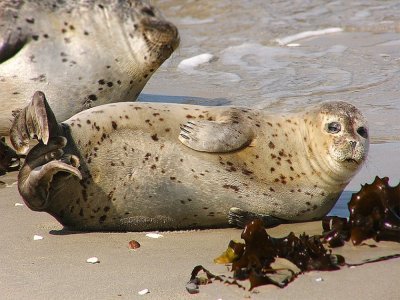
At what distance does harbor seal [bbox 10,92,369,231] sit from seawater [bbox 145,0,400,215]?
356 mm

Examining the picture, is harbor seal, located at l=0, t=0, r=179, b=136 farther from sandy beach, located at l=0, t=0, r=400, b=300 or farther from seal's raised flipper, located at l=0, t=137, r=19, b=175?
sandy beach, located at l=0, t=0, r=400, b=300

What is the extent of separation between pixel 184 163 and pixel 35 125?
2.37 feet

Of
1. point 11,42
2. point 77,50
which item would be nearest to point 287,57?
point 77,50

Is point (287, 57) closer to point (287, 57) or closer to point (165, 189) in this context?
point (287, 57)

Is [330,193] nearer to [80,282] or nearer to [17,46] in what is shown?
[80,282]

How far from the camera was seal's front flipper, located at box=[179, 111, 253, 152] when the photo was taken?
16.4 feet

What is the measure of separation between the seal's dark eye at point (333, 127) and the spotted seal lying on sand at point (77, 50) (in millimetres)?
1627

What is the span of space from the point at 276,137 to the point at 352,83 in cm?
331

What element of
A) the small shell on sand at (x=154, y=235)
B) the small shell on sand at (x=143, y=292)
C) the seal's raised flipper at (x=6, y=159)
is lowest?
the seal's raised flipper at (x=6, y=159)

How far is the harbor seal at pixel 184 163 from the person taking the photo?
4.89 meters

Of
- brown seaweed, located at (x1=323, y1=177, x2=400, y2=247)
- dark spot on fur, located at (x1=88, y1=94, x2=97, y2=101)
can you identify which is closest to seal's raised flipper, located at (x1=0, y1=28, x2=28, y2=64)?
dark spot on fur, located at (x1=88, y1=94, x2=97, y2=101)

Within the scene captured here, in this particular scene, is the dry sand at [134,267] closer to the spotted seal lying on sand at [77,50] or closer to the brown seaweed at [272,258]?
the brown seaweed at [272,258]

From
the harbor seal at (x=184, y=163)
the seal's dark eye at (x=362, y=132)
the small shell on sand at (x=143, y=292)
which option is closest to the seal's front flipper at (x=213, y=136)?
the harbor seal at (x=184, y=163)

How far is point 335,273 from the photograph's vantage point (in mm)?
4254
